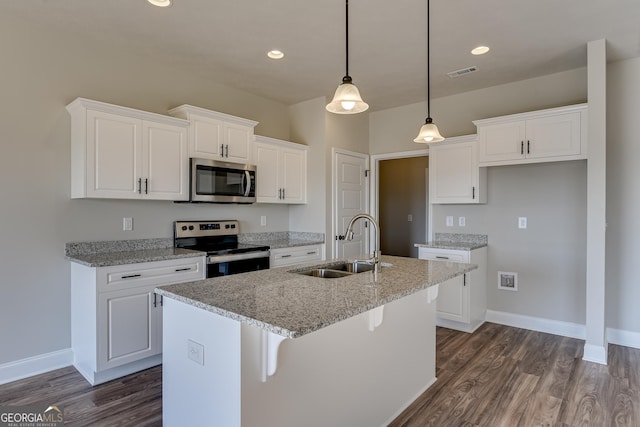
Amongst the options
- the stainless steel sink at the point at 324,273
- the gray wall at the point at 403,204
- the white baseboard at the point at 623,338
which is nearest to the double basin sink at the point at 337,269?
the stainless steel sink at the point at 324,273

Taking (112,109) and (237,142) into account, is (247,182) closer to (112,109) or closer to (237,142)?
(237,142)

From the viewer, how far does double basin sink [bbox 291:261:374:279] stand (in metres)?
2.37

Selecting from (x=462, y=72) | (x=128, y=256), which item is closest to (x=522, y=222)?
(x=462, y=72)

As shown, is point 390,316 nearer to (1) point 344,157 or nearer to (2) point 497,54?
(2) point 497,54

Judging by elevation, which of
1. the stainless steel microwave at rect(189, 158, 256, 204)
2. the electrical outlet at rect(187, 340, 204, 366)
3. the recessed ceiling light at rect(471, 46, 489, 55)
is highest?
the recessed ceiling light at rect(471, 46, 489, 55)

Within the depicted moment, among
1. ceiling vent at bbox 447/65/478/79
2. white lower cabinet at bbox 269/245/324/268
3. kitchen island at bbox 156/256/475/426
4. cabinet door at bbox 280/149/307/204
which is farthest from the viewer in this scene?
cabinet door at bbox 280/149/307/204

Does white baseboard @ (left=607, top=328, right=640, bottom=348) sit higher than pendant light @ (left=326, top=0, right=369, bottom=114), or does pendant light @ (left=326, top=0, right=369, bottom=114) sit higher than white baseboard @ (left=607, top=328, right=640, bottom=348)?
pendant light @ (left=326, top=0, right=369, bottom=114)

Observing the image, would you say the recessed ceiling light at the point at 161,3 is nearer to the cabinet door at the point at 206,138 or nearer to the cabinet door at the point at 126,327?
the cabinet door at the point at 206,138

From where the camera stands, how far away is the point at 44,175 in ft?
9.36

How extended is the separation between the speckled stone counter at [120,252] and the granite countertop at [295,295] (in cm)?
118

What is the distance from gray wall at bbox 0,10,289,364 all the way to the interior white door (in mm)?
2302

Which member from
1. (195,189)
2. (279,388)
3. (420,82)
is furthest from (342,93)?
(420,82)

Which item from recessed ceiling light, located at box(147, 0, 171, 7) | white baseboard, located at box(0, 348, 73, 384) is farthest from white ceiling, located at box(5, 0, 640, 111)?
white baseboard, located at box(0, 348, 73, 384)

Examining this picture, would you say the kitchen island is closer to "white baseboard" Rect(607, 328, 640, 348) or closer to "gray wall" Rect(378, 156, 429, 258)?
"white baseboard" Rect(607, 328, 640, 348)
